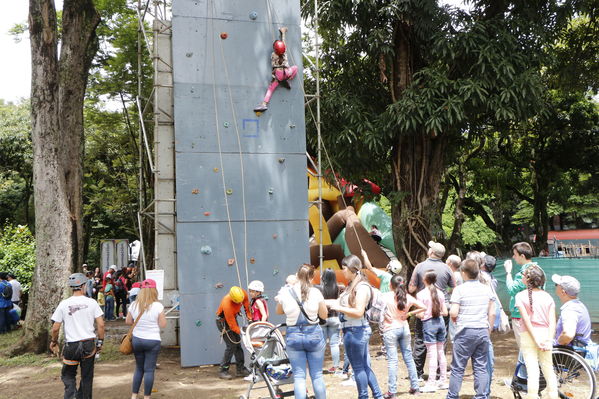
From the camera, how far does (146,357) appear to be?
250 inches

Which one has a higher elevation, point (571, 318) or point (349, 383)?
point (571, 318)

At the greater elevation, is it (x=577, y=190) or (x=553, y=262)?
(x=577, y=190)

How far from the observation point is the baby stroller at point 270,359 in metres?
6.04

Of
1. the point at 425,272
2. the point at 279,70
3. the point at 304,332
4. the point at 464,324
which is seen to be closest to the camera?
the point at 304,332

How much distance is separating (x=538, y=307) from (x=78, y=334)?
484 centimetres

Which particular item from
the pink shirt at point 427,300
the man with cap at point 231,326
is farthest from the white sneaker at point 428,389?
the man with cap at point 231,326

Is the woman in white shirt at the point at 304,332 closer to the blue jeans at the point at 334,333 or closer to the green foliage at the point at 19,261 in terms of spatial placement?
the blue jeans at the point at 334,333

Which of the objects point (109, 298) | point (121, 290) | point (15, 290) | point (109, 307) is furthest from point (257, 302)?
point (121, 290)

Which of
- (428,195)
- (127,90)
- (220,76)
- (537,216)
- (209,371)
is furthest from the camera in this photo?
(537,216)

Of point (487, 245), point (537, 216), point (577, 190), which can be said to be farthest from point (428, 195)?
point (487, 245)

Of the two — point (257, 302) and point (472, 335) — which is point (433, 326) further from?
point (257, 302)

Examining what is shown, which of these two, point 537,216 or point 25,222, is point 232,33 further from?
point 25,222

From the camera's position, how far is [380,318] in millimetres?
6328

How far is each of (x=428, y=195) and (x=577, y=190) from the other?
11498 millimetres
